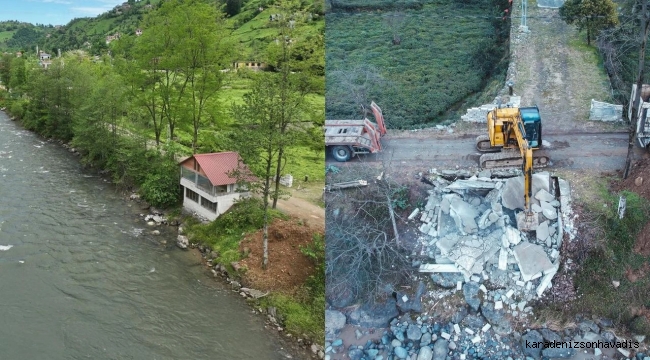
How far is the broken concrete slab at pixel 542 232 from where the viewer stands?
9773 millimetres

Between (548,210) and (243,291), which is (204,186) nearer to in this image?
(243,291)

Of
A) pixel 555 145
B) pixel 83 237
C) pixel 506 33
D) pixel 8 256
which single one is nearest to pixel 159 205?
pixel 83 237

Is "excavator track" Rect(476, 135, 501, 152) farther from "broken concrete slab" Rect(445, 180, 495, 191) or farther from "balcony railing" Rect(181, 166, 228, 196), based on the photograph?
"balcony railing" Rect(181, 166, 228, 196)

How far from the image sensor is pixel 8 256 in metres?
13.5

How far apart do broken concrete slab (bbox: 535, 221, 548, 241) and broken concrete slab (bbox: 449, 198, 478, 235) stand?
103cm

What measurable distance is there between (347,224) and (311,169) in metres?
8.33

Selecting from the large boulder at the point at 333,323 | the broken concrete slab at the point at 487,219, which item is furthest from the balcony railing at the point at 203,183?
the broken concrete slab at the point at 487,219

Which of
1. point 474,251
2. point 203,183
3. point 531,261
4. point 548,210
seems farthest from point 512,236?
point 203,183

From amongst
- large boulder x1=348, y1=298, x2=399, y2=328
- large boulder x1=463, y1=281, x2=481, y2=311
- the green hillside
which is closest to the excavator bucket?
large boulder x1=463, y1=281, x2=481, y2=311

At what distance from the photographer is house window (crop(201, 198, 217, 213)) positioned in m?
14.9

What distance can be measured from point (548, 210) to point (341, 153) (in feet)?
13.7

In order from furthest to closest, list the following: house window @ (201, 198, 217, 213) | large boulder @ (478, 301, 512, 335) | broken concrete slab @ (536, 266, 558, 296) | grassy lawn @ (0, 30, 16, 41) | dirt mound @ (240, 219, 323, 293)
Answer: grassy lawn @ (0, 30, 16, 41)
house window @ (201, 198, 217, 213)
dirt mound @ (240, 219, 323, 293)
broken concrete slab @ (536, 266, 558, 296)
large boulder @ (478, 301, 512, 335)

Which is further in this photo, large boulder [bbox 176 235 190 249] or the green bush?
the green bush

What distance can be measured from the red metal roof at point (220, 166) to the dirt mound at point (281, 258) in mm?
1624
